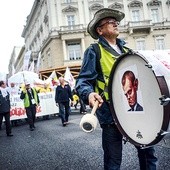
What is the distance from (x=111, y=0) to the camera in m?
41.8

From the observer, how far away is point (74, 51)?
39.9 m

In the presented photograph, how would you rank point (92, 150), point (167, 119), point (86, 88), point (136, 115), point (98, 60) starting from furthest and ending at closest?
point (92, 150)
point (98, 60)
point (86, 88)
point (136, 115)
point (167, 119)

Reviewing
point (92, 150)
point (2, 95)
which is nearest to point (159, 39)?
point (2, 95)

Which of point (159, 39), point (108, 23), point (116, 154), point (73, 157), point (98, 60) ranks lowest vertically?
point (73, 157)

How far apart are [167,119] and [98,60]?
0.96 m

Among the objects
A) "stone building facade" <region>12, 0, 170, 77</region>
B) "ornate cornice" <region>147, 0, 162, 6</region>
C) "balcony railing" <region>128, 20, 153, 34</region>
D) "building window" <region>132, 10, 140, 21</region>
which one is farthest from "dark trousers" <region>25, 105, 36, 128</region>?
"ornate cornice" <region>147, 0, 162, 6</region>

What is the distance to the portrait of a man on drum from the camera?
7.54 feet

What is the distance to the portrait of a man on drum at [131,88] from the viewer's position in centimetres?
230

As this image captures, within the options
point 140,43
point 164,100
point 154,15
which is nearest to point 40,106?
point 164,100

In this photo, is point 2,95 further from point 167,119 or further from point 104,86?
point 167,119

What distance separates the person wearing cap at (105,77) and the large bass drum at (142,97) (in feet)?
0.42

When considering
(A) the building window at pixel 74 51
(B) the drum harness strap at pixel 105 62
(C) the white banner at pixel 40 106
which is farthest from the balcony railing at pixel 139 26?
(B) the drum harness strap at pixel 105 62

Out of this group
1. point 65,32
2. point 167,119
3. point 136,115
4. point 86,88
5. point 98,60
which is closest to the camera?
point 167,119

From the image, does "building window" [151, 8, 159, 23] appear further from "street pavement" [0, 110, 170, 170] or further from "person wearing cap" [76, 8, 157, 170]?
"person wearing cap" [76, 8, 157, 170]
